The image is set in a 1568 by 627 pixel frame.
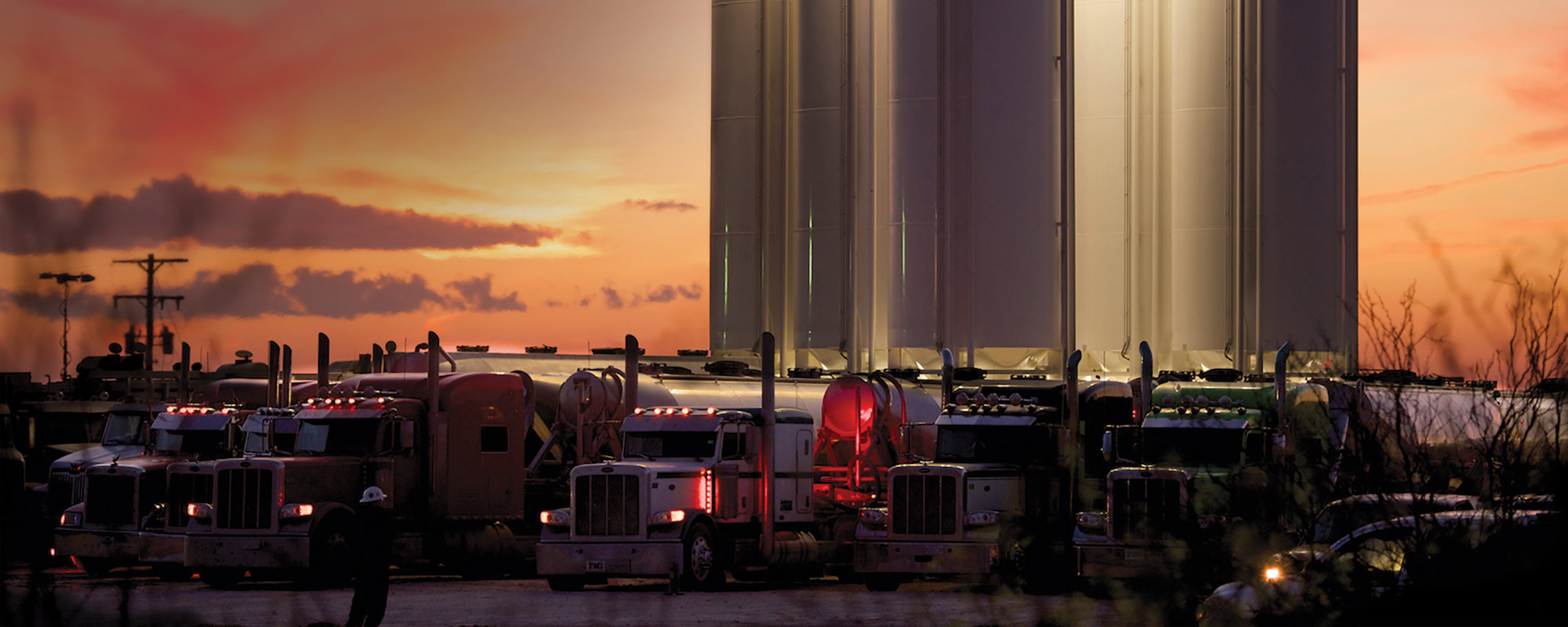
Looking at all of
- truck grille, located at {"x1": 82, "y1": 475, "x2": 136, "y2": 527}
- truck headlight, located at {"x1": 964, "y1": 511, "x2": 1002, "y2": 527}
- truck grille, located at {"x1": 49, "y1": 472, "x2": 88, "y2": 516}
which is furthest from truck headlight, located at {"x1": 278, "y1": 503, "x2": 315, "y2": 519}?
truck headlight, located at {"x1": 964, "y1": 511, "x2": 1002, "y2": 527}

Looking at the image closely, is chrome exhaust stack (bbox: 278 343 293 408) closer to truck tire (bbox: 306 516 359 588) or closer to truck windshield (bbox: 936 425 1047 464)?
truck tire (bbox: 306 516 359 588)

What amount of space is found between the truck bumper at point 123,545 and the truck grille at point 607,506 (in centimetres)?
762

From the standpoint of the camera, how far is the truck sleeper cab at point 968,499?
2762cm

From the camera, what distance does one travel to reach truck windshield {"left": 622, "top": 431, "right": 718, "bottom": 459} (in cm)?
2877

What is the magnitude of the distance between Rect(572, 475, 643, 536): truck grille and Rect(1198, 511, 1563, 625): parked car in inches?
438

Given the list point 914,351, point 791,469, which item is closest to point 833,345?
point 914,351

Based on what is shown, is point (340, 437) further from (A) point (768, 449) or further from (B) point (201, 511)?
(A) point (768, 449)

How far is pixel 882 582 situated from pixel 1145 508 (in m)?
4.87

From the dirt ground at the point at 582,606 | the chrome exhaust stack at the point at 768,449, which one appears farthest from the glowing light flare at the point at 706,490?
the dirt ground at the point at 582,606

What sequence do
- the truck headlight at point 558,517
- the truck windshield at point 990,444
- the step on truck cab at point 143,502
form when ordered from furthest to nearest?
the step on truck cab at point 143,502 < the truck windshield at point 990,444 < the truck headlight at point 558,517

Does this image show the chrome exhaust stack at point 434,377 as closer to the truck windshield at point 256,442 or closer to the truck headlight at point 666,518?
the truck windshield at point 256,442

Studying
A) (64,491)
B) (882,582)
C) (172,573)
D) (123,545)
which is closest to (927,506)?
(882,582)

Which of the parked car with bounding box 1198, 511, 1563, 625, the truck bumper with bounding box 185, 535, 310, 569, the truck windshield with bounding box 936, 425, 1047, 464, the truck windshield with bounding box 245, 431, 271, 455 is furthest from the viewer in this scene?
the truck windshield with bounding box 245, 431, 271, 455

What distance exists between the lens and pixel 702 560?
91.5 feet
